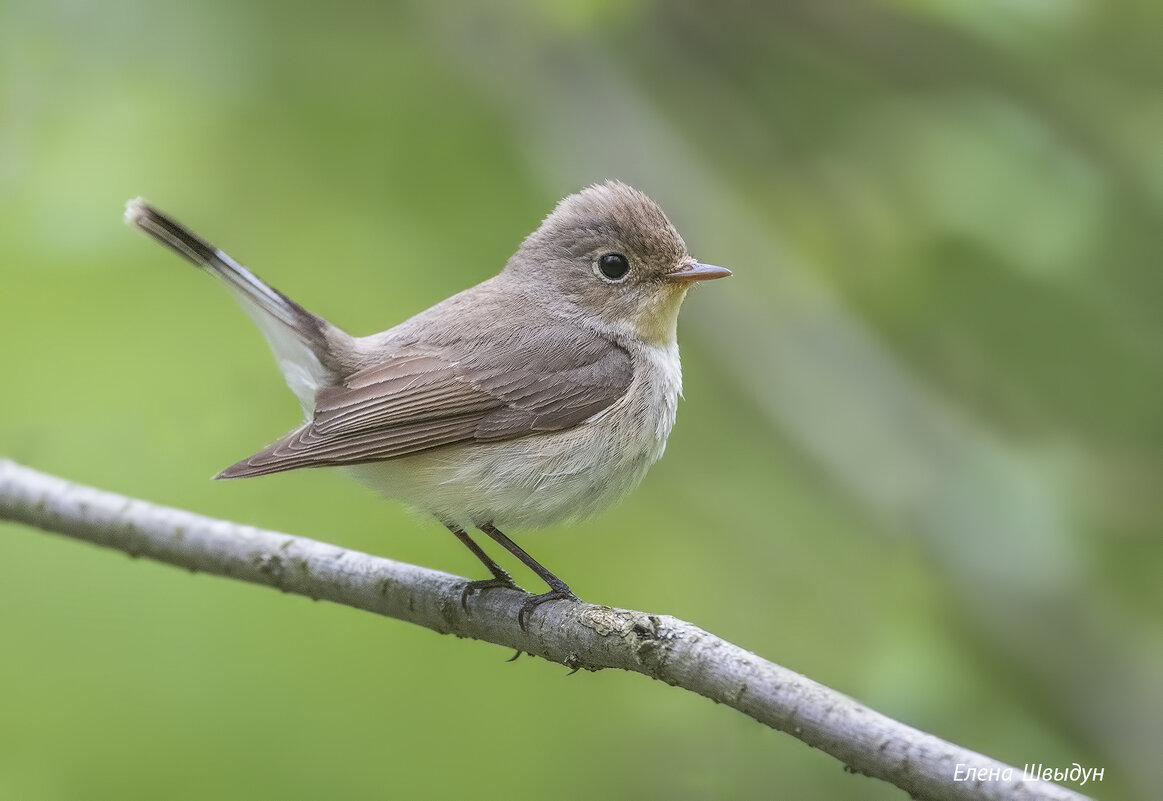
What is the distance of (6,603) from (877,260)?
13.0 ft

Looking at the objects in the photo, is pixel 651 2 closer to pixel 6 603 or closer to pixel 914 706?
pixel 914 706

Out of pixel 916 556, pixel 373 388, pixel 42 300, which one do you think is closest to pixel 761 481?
pixel 916 556

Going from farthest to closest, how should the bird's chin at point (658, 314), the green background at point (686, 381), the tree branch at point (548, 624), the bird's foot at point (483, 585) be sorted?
the bird's chin at point (658, 314) → the green background at point (686, 381) → the bird's foot at point (483, 585) → the tree branch at point (548, 624)

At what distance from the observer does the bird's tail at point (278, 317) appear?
3969 millimetres

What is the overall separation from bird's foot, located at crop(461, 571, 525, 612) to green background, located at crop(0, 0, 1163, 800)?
39cm

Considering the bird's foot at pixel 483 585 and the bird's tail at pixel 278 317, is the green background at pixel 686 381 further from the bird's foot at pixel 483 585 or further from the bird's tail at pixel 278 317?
the bird's tail at pixel 278 317

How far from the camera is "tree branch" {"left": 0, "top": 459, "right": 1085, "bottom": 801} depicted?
7.18 ft

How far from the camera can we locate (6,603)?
4.43m

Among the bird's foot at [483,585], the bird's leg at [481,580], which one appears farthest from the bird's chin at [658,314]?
the bird's foot at [483,585]

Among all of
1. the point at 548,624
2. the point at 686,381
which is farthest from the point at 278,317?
the point at 686,381

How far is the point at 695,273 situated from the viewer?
4.27 metres

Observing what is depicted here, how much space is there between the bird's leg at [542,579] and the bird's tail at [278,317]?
2.82ft

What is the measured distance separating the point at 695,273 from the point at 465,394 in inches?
39.1

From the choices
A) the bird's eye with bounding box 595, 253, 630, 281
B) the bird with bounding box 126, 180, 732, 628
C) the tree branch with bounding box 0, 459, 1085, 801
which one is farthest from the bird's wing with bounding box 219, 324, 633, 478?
the tree branch with bounding box 0, 459, 1085, 801
